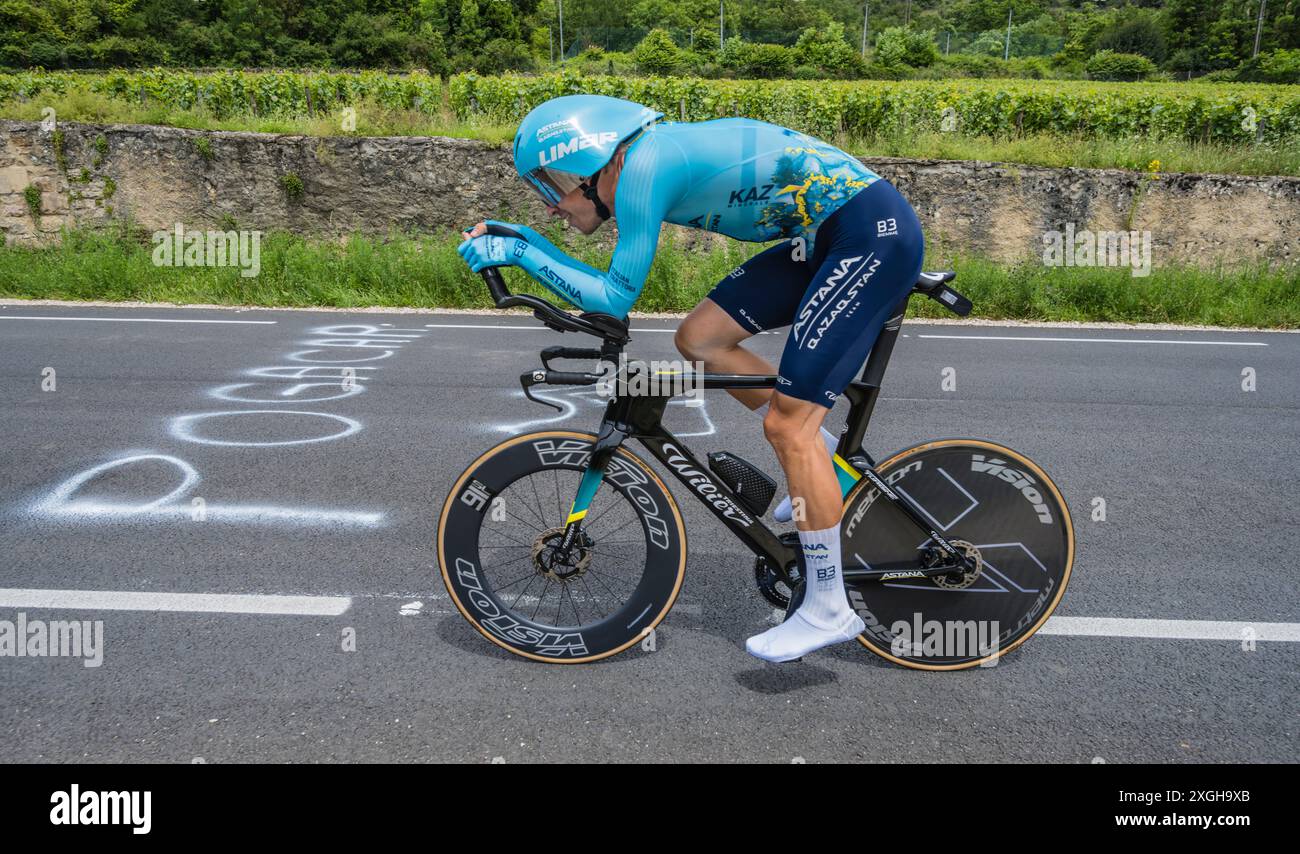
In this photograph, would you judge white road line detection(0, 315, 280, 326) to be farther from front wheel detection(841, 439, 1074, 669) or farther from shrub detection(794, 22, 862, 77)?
shrub detection(794, 22, 862, 77)

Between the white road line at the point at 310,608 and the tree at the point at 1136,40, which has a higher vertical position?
the tree at the point at 1136,40

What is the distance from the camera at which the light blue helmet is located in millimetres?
2561

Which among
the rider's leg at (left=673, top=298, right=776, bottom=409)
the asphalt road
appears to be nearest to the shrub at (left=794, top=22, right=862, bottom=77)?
the asphalt road

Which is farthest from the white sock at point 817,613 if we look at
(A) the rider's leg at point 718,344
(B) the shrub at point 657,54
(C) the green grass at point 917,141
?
(B) the shrub at point 657,54

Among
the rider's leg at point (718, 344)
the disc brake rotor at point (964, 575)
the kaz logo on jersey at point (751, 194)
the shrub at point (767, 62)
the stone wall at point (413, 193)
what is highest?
the shrub at point (767, 62)

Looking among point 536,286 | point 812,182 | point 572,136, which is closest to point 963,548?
point 812,182

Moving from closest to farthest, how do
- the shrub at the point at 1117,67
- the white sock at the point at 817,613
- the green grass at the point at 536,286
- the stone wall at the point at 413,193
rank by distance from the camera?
the white sock at the point at 817,613 → the green grass at the point at 536,286 → the stone wall at the point at 413,193 → the shrub at the point at 1117,67

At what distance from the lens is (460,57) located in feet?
237

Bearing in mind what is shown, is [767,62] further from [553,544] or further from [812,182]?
[553,544]

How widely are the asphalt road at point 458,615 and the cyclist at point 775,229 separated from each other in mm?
460

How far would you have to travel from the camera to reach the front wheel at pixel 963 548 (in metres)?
2.93

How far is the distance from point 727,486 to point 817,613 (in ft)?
1.63

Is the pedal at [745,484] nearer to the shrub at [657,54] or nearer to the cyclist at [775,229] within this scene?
the cyclist at [775,229]

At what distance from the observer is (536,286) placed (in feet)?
34.2
